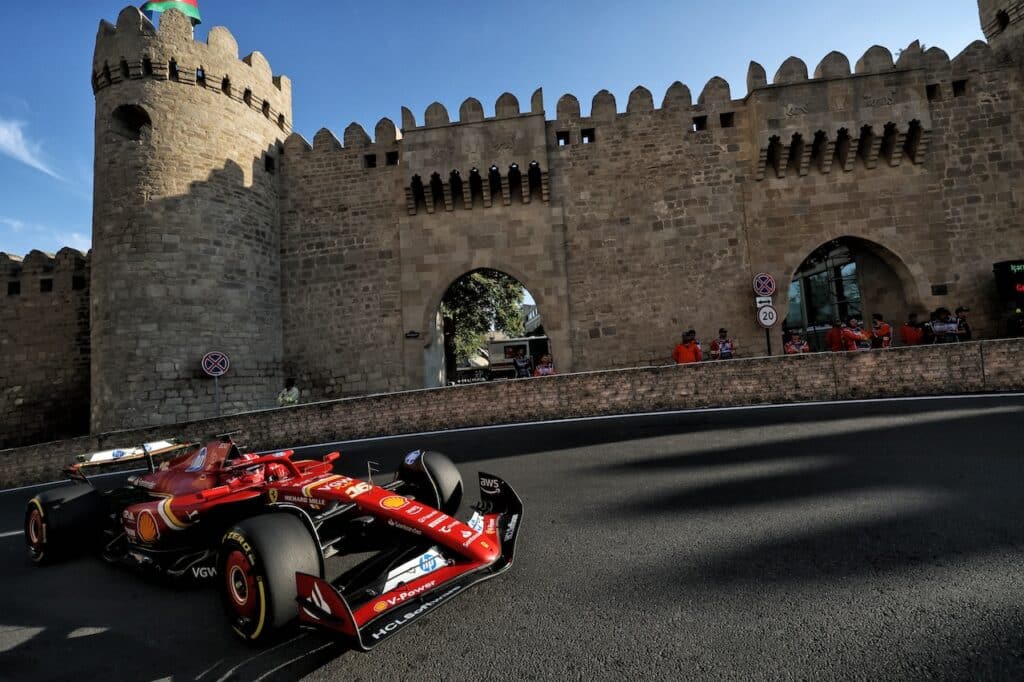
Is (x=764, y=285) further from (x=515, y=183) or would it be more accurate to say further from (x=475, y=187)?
(x=475, y=187)

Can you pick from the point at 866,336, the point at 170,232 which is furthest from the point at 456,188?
the point at 866,336

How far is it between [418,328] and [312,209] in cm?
513

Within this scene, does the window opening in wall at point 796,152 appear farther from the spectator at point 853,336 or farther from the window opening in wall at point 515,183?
the window opening in wall at point 515,183

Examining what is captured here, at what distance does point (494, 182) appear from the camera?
14.9 metres

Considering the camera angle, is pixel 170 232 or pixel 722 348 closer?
pixel 722 348

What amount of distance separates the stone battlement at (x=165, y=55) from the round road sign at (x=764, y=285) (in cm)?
1536

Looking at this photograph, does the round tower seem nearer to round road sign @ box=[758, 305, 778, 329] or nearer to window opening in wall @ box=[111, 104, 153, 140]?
window opening in wall @ box=[111, 104, 153, 140]

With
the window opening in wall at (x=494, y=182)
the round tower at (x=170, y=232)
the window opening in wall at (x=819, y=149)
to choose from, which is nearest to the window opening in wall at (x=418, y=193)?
the window opening in wall at (x=494, y=182)

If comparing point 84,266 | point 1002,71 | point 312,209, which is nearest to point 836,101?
point 1002,71

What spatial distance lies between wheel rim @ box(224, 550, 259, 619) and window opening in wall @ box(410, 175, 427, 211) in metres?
13.6

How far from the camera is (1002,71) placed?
14.0 meters

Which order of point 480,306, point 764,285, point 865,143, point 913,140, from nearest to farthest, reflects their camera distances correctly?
point 764,285 → point 913,140 → point 865,143 → point 480,306

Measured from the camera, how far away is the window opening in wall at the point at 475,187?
14.8m

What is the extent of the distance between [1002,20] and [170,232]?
24.2 m
